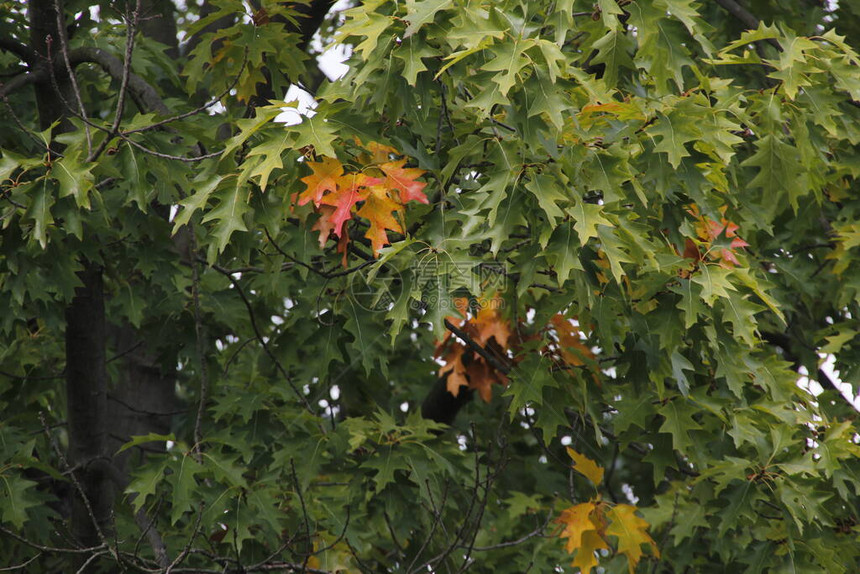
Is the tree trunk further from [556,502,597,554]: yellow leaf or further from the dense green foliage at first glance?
[556,502,597,554]: yellow leaf

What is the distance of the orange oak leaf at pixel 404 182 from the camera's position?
3320 millimetres

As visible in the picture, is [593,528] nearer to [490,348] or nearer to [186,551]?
[490,348]

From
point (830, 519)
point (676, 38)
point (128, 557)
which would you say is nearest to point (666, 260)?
point (676, 38)

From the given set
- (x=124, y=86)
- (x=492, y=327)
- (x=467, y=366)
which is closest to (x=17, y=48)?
(x=124, y=86)

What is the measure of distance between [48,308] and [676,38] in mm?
3047

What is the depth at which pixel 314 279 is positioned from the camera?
458 centimetres

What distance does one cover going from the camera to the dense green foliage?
3.26 metres

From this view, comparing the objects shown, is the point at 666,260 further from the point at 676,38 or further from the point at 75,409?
the point at 75,409

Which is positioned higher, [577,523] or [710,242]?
[710,242]

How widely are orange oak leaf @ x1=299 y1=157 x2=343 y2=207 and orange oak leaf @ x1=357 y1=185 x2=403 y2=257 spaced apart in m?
0.12

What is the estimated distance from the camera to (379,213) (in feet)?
10.8

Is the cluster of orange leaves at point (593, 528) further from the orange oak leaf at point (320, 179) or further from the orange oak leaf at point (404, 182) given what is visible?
the orange oak leaf at point (320, 179)

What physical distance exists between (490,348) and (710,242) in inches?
54.9

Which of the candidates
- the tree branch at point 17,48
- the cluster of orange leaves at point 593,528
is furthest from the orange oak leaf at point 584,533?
the tree branch at point 17,48
